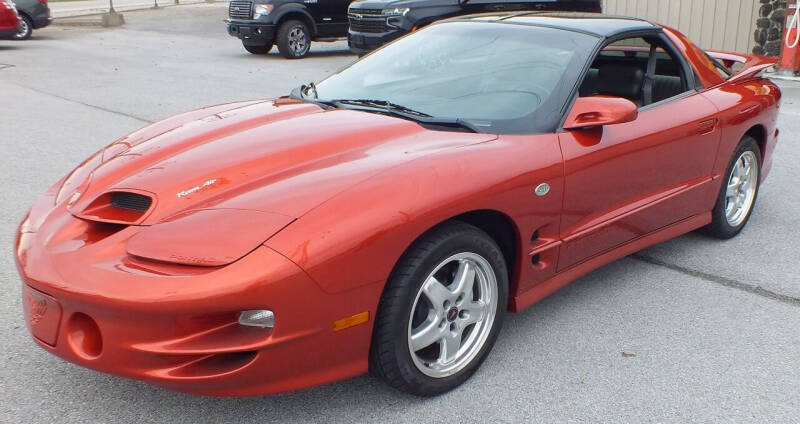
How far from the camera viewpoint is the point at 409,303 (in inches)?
108

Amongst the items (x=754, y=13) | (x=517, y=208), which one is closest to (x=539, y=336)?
(x=517, y=208)

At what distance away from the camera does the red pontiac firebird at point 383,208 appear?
2461 millimetres

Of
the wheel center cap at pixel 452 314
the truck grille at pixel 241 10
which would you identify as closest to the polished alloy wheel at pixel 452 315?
the wheel center cap at pixel 452 314

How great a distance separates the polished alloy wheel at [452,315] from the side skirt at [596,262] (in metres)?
0.24

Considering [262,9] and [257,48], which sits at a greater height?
[262,9]

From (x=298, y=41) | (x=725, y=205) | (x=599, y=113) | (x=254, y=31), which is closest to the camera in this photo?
(x=599, y=113)

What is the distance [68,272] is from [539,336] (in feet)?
6.43

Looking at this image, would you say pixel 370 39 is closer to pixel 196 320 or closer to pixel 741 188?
pixel 741 188

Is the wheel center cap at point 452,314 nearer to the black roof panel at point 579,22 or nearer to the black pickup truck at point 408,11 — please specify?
the black roof panel at point 579,22

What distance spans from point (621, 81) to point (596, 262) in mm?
1158

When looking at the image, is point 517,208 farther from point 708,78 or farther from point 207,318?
point 708,78

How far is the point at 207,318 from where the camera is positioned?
8.01 ft

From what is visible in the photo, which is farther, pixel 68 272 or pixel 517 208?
pixel 517 208

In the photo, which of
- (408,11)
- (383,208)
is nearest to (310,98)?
(383,208)
